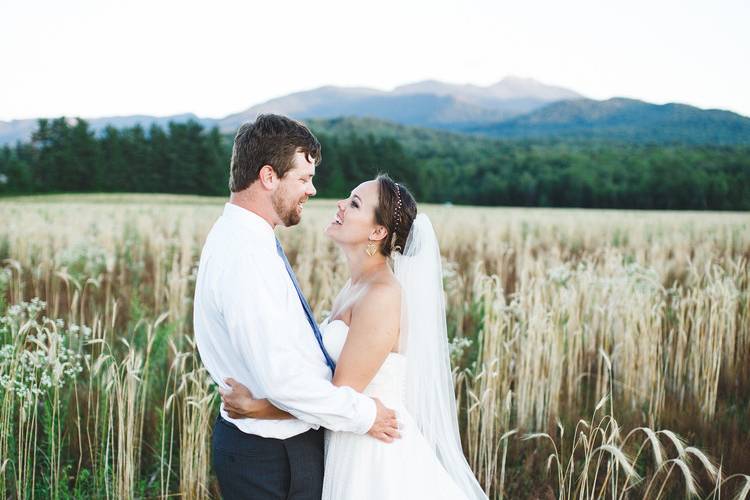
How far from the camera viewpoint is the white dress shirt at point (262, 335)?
2.12 metres

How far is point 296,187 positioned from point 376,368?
757mm

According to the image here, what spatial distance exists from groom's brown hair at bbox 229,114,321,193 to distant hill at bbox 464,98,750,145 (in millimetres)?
33143

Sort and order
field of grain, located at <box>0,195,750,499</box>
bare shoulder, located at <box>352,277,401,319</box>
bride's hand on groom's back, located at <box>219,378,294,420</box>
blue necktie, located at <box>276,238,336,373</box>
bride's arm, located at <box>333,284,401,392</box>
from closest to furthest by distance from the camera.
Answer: bride's hand on groom's back, located at <box>219,378,294,420</box>, blue necktie, located at <box>276,238,336,373</box>, bride's arm, located at <box>333,284,401,392</box>, bare shoulder, located at <box>352,277,401,319</box>, field of grain, located at <box>0,195,750,499</box>

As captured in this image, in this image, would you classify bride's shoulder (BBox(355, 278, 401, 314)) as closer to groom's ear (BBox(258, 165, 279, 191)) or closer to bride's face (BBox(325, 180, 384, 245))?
bride's face (BBox(325, 180, 384, 245))

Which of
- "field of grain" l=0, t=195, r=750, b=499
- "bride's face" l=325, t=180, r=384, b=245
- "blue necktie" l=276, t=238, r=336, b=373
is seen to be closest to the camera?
"blue necktie" l=276, t=238, r=336, b=373

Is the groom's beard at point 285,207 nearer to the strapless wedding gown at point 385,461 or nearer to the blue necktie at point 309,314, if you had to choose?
the blue necktie at point 309,314

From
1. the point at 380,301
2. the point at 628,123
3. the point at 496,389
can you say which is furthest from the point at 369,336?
the point at 628,123

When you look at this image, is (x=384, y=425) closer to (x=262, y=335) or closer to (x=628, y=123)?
(x=262, y=335)

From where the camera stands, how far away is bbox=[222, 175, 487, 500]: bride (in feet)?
8.23

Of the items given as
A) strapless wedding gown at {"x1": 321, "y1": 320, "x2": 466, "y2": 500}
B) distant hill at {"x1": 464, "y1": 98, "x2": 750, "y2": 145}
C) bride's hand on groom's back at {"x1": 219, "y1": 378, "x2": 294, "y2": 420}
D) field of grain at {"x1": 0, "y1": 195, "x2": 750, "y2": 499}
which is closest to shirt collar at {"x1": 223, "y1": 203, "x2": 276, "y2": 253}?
bride's hand on groom's back at {"x1": 219, "y1": 378, "x2": 294, "y2": 420}

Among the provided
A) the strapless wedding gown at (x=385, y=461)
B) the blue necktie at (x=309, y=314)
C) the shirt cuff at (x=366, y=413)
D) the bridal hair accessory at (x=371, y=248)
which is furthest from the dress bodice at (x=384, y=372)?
the bridal hair accessory at (x=371, y=248)

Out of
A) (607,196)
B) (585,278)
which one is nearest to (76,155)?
(607,196)

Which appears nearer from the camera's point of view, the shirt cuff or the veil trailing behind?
the shirt cuff

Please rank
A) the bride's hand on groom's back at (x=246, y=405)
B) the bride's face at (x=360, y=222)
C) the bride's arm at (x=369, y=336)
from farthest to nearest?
the bride's face at (x=360, y=222) → the bride's arm at (x=369, y=336) → the bride's hand on groom's back at (x=246, y=405)
